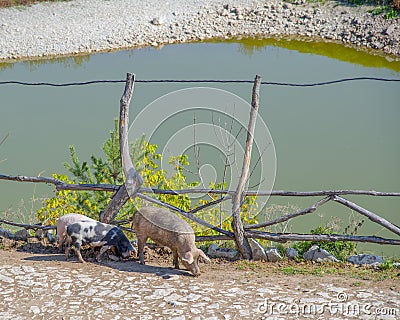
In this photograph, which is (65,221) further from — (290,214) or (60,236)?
(290,214)

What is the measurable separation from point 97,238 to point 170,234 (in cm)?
68

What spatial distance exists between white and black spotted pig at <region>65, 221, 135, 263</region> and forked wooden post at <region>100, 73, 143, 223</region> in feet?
0.91

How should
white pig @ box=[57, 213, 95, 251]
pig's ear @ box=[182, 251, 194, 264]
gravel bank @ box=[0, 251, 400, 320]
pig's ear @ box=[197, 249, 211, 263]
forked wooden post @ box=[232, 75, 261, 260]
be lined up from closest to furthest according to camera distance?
gravel bank @ box=[0, 251, 400, 320] → pig's ear @ box=[182, 251, 194, 264] → pig's ear @ box=[197, 249, 211, 263] → forked wooden post @ box=[232, 75, 261, 260] → white pig @ box=[57, 213, 95, 251]

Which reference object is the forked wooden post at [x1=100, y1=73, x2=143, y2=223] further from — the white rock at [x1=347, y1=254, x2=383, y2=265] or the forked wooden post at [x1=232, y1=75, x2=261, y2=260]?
the white rock at [x1=347, y1=254, x2=383, y2=265]

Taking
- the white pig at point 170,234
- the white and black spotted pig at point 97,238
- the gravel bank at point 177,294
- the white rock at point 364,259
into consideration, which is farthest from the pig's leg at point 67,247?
the white rock at point 364,259

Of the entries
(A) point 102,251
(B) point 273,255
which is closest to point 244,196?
(B) point 273,255

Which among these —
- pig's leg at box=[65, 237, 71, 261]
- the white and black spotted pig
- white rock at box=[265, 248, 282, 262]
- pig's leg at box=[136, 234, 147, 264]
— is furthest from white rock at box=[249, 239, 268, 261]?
pig's leg at box=[65, 237, 71, 261]

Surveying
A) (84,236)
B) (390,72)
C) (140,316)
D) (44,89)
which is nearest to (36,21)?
(44,89)

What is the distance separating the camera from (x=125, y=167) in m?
6.77

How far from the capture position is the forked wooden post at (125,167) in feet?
21.9

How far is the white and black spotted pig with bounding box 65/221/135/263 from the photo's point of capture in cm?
648

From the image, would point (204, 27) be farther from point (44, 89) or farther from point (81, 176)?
point (81, 176)

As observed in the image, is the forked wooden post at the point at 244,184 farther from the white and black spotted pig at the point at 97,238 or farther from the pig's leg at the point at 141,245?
the white and black spotted pig at the point at 97,238

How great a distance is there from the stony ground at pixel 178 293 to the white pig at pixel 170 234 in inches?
5.7
